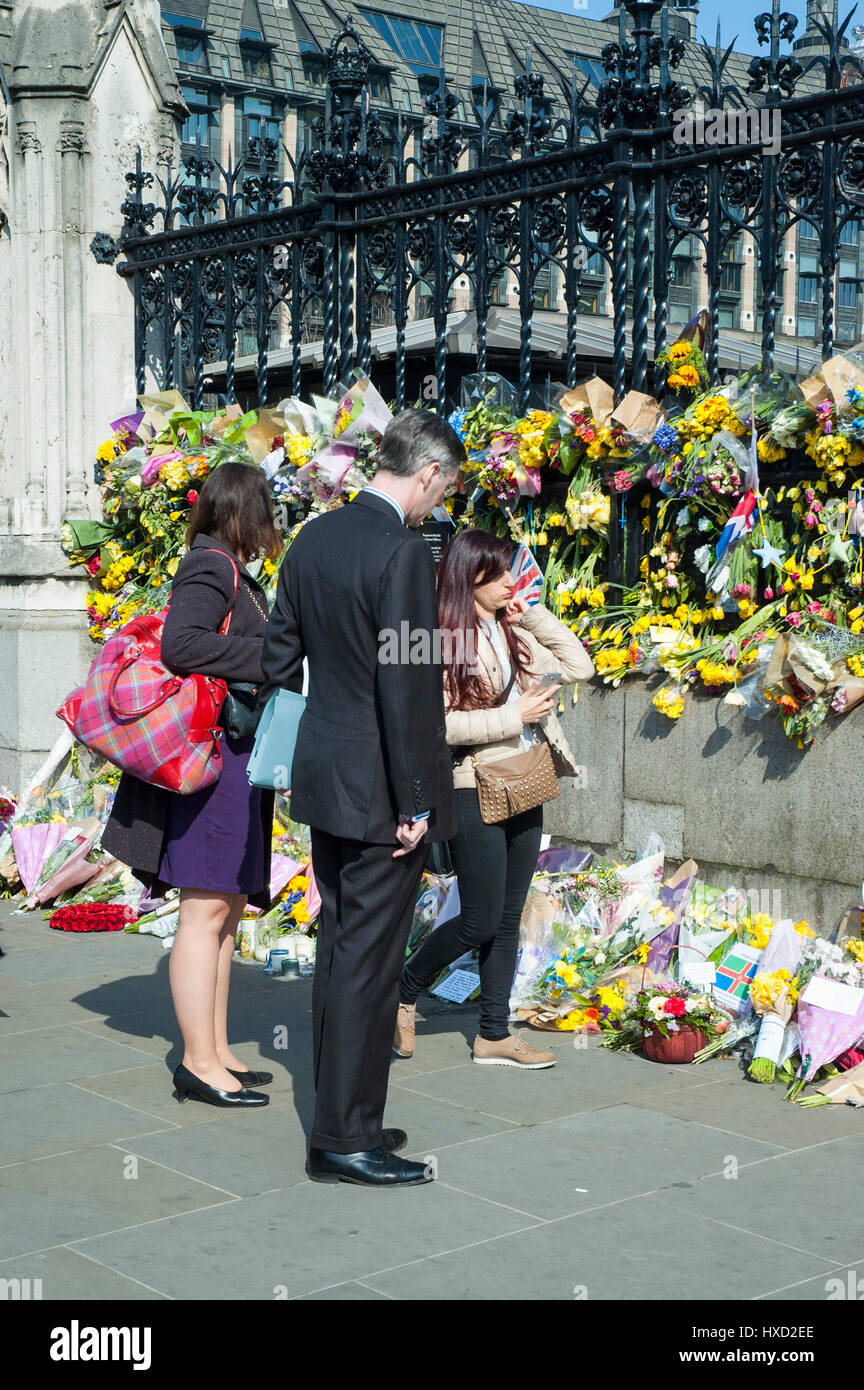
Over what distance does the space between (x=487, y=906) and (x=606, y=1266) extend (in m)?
1.58

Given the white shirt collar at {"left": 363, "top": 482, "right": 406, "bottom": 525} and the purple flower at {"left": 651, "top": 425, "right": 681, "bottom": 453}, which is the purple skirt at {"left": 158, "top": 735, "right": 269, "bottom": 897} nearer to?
the white shirt collar at {"left": 363, "top": 482, "right": 406, "bottom": 525}

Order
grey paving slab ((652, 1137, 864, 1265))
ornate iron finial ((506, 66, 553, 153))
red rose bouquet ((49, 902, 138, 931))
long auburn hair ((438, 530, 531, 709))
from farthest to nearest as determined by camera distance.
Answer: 1. red rose bouquet ((49, 902, 138, 931))
2. ornate iron finial ((506, 66, 553, 153))
3. long auburn hair ((438, 530, 531, 709))
4. grey paving slab ((652, 1137, 864, 1265))

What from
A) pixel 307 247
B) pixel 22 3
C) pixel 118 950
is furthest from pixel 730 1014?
pixel 22 3

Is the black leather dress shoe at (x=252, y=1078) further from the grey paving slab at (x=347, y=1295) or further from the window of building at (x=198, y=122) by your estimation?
the window of building at (x=198, y=122)

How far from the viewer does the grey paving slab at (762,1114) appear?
4.38 meters

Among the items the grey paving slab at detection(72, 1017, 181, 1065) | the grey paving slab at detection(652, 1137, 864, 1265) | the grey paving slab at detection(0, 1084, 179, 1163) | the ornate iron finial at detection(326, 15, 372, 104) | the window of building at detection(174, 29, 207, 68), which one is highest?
the window of building at detection(174, 29, 207, 68)

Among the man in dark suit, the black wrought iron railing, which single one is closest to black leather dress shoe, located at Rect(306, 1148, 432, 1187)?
the man in dark suit

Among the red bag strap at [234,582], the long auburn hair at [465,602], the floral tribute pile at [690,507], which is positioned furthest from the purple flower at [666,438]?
the red bag strap at [234,582]

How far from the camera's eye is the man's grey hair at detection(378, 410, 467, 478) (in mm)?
4078

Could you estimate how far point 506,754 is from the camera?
4.91 meters

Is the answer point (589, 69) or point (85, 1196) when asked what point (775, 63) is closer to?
point (85, 1196)

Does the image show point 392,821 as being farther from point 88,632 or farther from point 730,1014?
point 88,632

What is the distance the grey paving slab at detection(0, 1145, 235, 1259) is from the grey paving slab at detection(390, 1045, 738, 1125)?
99 centimetres

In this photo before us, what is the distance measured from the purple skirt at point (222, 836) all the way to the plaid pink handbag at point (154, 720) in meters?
0.09
